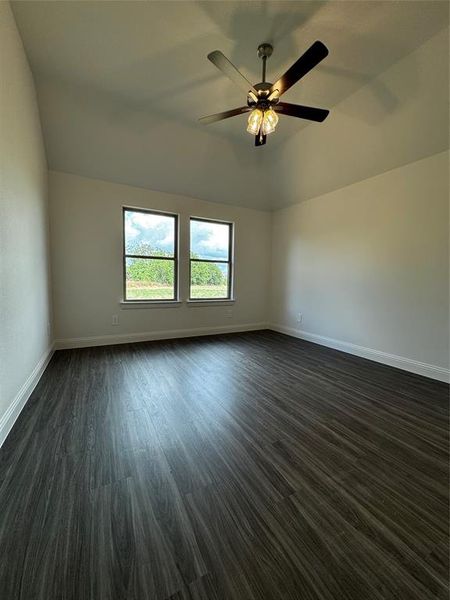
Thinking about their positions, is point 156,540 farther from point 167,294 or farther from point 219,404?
point 167,294

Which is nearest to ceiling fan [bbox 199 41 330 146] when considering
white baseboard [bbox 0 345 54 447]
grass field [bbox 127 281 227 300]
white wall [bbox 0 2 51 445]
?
white wall [bbox 0 2 51 445]

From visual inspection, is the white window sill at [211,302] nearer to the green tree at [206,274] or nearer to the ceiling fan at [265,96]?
the green tree at [206,274]

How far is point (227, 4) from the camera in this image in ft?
5.99

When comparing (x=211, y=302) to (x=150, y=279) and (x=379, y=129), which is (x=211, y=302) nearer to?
(x=150, y=279)

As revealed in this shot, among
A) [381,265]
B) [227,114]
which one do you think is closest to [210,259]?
[227,114]

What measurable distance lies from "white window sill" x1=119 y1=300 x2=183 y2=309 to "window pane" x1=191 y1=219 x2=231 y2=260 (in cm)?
96

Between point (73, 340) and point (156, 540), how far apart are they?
3.39 m

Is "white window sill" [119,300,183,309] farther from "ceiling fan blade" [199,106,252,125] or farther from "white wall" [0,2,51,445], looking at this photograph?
"ceiling fan blade" [199,106,252,125]

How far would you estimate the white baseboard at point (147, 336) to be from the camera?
3.69 m

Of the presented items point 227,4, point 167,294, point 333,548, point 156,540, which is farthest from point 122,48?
point 333,548

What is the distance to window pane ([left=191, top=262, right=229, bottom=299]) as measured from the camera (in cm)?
465

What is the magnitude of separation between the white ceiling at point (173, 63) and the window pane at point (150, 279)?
1.42 m

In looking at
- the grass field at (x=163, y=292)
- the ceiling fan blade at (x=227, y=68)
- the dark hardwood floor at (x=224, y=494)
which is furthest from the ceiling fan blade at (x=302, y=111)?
the grass field at (x=163, y=292)

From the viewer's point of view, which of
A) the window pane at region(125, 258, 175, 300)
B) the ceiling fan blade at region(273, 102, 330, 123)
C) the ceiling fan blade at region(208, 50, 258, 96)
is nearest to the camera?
the ceiling fan blade at region(208, 50, 258, 96)
